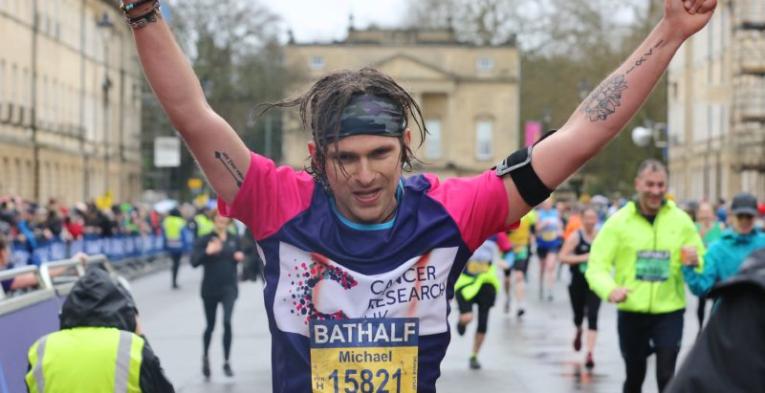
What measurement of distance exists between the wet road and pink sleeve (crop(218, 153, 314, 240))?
9.63 meters

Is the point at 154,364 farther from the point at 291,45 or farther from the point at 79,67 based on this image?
the point at 291,45

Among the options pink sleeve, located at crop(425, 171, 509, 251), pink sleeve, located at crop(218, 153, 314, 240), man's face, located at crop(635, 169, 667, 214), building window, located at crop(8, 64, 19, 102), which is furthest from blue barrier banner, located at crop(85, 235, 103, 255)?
pink sleeve, located at crop(425, 171, 509, 251)

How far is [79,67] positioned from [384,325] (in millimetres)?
64248

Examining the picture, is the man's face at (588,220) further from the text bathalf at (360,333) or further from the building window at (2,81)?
the building window at (2,81)

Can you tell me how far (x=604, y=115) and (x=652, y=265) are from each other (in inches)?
267

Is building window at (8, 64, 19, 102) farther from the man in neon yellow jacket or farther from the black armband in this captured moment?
the black armband

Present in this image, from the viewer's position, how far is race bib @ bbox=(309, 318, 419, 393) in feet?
13.6

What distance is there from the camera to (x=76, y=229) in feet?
95.6

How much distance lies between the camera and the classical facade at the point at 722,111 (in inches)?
1432

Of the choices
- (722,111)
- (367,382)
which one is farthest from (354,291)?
(722,111)

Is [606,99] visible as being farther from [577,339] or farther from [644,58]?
[577,339]

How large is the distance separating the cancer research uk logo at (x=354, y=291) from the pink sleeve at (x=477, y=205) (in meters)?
0.09

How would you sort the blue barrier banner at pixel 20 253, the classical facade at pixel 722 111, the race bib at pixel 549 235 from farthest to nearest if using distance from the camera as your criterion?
the classical facade at pixel 722 111
the race bib at pixel 549 235
the blue barrier banner at pixel 20 253

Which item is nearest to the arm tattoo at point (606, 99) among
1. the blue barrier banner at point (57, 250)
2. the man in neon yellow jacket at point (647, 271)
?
the man in neon yellow jacket at point (647, 271)
